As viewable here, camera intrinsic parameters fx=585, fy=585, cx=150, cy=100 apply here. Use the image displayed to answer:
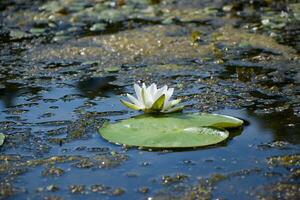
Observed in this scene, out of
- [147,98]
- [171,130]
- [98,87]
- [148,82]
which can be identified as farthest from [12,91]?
[171,130]

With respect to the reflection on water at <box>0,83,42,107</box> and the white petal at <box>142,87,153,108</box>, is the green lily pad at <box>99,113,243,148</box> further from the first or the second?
the reflection on water at <box>0,83,42,107</box>

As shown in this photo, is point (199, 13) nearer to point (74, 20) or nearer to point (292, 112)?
point (74, 20)

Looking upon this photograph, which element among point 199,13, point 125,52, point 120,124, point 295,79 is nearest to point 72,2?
point 199,13

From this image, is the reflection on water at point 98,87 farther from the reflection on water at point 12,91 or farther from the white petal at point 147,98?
the white petal at point 147,98

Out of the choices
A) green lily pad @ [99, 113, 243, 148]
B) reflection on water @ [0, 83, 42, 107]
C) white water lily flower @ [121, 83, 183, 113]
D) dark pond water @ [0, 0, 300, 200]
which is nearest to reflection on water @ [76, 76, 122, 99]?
dark pond water @ [0, 0, 300, 200]

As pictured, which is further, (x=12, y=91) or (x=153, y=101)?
(x=12, y=91)

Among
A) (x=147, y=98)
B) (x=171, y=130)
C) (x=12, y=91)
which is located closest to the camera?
(x=171, y=130)

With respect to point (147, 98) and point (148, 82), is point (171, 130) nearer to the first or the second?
point (147, 98)
